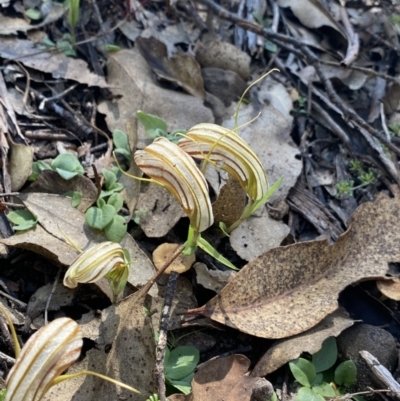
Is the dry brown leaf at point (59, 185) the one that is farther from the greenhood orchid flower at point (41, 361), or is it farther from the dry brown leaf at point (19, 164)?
the greenhood orchid flower at point (41, 361)

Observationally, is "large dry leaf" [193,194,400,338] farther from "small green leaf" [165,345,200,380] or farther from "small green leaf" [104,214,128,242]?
"small green leaf" [104,214,128,242]

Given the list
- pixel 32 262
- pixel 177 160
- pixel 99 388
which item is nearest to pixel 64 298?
pixel 32 262

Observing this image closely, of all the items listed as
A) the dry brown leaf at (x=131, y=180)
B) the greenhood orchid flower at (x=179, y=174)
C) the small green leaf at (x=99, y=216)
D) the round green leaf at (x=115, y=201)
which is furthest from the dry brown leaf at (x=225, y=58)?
the greenhood orchid flower at (x=179, y=174)

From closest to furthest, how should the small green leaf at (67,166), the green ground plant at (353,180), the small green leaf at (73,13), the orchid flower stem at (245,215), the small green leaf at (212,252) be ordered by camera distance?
1. the small green leaf at (212,252)
2. the orchid flower stem at (245,215)
3. the small green leaf at (67,166)
4. the green ground plant at (353,180)
5. the small green leaf at (73,13)

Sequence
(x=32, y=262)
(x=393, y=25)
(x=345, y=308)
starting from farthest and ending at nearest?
1. (x=393, y=25)
2. (x=345, y=308)
3. (x=32, y=262)

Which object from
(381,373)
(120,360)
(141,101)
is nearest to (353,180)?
(381,373)

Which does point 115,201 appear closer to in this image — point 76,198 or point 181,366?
point 76,198

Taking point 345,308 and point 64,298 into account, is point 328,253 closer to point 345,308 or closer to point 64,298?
point 345,308

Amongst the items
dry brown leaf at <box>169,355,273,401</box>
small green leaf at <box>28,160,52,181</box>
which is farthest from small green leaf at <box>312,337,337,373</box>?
small green leaf at <box>28,160,52,181</box>
